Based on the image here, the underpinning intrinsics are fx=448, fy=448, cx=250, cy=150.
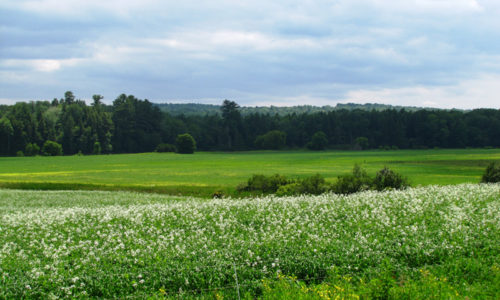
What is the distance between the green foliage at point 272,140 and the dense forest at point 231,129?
0.39 meters

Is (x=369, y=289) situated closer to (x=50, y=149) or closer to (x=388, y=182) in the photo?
(x=388, y=182)

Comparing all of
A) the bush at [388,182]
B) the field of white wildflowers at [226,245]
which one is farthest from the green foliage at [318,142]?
the field of white wildflowers at [226,245]

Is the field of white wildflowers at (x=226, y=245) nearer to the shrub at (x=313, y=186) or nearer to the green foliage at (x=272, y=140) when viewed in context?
the shrub at (x=313, y=186)

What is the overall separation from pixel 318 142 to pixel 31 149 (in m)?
96.0

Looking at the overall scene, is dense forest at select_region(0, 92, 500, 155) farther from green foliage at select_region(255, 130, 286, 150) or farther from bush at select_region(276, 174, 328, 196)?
bush at select_region(276, 174, 328, 196)

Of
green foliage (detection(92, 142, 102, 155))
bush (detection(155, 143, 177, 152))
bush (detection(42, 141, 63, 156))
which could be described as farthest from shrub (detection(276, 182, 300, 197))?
green foliage (detection(92, 142, 102, 155))

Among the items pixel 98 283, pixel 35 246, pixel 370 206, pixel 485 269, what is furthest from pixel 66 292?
pixel 370 206

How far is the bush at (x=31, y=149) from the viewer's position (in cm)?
13688

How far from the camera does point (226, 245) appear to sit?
13.2 meters

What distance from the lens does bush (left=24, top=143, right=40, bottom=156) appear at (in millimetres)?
136875

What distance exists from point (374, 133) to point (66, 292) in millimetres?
171238

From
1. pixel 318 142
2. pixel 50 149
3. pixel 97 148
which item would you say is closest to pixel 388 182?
pixel 50 149

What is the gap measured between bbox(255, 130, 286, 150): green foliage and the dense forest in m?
0.39

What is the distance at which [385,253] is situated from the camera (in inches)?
470
